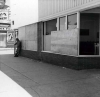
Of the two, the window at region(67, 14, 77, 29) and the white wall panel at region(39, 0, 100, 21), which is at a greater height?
the white wall panel at region(39, 0, 100, 21)

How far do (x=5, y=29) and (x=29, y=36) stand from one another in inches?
797

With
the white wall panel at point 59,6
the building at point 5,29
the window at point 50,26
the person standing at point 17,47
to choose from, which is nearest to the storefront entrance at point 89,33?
the white wall panel at point 59,6

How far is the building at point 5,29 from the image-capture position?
3441 centimetres

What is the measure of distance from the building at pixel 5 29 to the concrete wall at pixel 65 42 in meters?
24.2

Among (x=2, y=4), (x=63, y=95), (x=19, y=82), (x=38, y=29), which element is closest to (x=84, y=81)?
(x=63, y=95)

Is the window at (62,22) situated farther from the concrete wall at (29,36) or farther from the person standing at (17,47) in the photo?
the person standing at (17,47)

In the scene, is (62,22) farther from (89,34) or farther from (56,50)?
(89,34)

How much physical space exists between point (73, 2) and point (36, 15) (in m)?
4.92

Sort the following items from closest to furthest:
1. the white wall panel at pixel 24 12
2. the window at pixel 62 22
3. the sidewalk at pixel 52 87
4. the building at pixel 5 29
Result: the sidewalk at pixel 52 87
the window at pixel 62 22
the white wall panel at pixel 24 12
the building at pixel 5 29

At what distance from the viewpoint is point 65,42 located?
1025cm

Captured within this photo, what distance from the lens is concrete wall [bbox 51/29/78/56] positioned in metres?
9.45

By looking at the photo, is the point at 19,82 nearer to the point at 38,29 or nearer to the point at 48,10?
the point at 48,10

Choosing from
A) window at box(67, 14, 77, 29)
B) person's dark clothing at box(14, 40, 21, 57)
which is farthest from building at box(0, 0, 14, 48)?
window at box(67, 14, 77, 29)

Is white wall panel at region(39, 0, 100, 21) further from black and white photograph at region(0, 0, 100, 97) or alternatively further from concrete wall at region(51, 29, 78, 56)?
concrete wall at region(51, 29, 78, 56)
